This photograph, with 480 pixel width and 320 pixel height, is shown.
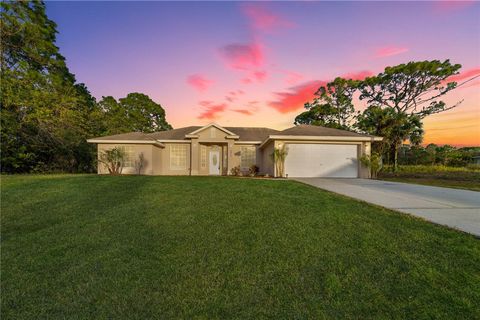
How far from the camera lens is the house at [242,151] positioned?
44.0 ft

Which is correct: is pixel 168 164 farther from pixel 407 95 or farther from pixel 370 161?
pixel 407 95

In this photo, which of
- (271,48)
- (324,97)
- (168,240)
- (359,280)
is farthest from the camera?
(324,97)

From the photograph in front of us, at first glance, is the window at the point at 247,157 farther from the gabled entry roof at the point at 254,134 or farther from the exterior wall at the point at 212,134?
the exterior wall at the point at 212,134

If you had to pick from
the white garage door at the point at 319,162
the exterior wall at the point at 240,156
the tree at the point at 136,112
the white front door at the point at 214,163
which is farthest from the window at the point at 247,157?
the tree at the point at 136,112

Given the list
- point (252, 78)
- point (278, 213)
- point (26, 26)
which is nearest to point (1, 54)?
point (26, 26)

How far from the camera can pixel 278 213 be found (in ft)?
16.9

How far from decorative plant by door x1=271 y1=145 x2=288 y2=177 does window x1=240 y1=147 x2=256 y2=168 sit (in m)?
3.60

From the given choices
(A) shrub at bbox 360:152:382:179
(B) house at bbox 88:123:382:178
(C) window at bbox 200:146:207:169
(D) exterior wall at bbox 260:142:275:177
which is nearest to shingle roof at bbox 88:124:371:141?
(B) house at bbox 88:123:382:178

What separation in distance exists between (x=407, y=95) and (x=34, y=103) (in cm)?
3247

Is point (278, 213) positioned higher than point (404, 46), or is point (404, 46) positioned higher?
point (404, 46)

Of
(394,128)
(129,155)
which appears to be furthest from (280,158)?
(394,128)

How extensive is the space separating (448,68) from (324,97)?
39.4ft

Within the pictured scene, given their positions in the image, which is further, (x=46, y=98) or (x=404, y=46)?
(x=46, y=98)

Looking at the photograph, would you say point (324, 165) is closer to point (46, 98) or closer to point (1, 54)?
point (46, 98)
